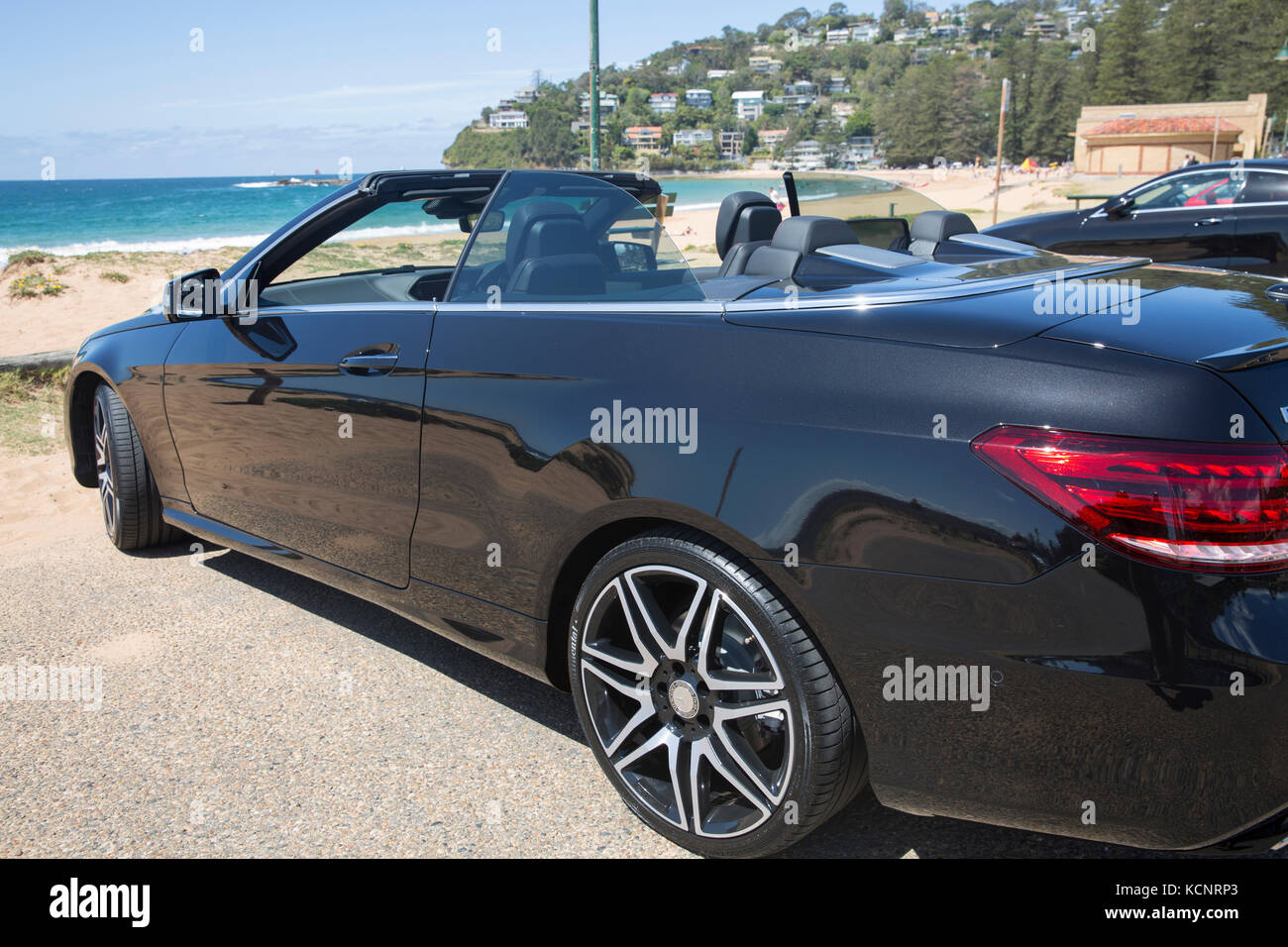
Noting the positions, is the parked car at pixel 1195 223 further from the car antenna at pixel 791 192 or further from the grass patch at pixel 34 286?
the grass patch at pixel 34 286

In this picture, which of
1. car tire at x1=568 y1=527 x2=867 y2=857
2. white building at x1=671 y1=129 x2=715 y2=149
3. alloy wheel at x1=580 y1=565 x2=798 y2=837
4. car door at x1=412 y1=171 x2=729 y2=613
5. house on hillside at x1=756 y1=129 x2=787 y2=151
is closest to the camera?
car tire at x1=568 y1=527 x2=867 y2=857

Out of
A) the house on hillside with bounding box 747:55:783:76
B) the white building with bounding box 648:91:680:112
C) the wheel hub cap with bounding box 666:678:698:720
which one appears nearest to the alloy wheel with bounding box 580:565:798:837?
the wheel hub cap with bounding box 666:678:698:720

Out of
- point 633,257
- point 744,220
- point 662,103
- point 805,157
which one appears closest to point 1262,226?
point 805,157

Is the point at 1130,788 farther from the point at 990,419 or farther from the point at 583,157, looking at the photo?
the point at 583,157

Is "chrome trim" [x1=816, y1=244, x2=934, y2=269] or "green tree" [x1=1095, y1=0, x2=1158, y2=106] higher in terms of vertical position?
"green tree" [x1=1095, y1=0, x2=1158, y2=106]

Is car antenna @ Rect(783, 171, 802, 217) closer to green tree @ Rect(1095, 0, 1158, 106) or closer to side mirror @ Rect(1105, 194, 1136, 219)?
side mirror @ Rect(1105, 194, 1136, 219)

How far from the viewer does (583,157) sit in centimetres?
1270

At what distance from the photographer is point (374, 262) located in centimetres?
397

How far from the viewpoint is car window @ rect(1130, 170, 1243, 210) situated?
8461 millimetres

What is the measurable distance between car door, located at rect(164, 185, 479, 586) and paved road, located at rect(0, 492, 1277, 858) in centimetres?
44

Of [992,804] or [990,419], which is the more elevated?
[990,419]
